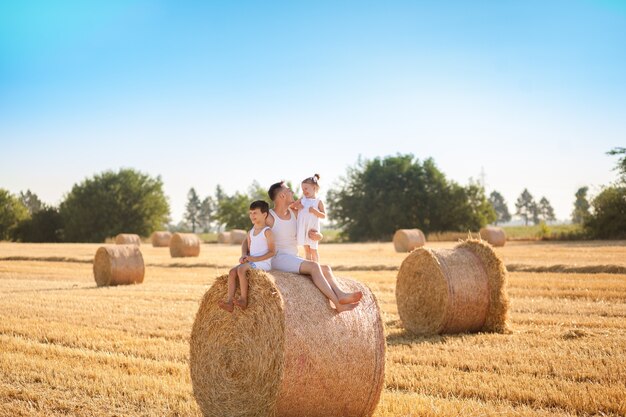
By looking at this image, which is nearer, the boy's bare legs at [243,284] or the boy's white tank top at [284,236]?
the boy's bare legs at [243,284]

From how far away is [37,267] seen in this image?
23969 millimetres

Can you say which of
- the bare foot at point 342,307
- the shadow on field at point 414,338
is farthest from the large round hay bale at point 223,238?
the bare foot at point 342,307

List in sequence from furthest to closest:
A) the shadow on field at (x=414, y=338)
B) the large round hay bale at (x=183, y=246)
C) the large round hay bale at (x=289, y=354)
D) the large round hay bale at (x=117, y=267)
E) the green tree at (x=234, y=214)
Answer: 1. the green tree at (x=234, y=214)
2. the large round hay bale at (x=183, y=246)
3. the large round hay bale at (x=117, y=267)
4. the shadow on field at (x=414, y=338)
5. the large round hay bale at (x=289, y=354)

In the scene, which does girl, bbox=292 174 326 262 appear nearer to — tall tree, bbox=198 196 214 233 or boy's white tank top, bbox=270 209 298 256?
boy's white tank top, bbox=270 209 298 256

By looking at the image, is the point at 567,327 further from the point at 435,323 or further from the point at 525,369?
the point at 525,369

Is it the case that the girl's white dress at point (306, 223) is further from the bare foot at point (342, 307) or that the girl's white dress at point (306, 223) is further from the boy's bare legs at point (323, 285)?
the bare foot at point (342, 307)

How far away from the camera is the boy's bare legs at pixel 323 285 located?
598 centimetres

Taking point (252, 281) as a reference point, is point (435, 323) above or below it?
below

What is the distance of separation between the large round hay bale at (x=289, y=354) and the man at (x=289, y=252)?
0.09 metres

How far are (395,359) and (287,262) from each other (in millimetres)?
2452

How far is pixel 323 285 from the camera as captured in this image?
Answer: 237 inches

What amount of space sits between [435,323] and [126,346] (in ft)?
14.6

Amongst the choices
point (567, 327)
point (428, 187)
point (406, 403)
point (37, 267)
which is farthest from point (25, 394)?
point (428, 187)

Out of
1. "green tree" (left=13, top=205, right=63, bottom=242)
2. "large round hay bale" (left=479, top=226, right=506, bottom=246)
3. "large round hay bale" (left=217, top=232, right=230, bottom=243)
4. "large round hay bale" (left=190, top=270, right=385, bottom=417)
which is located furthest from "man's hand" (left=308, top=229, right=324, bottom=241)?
"green tree" (left=13, top=205, right=63, bottom=242)
